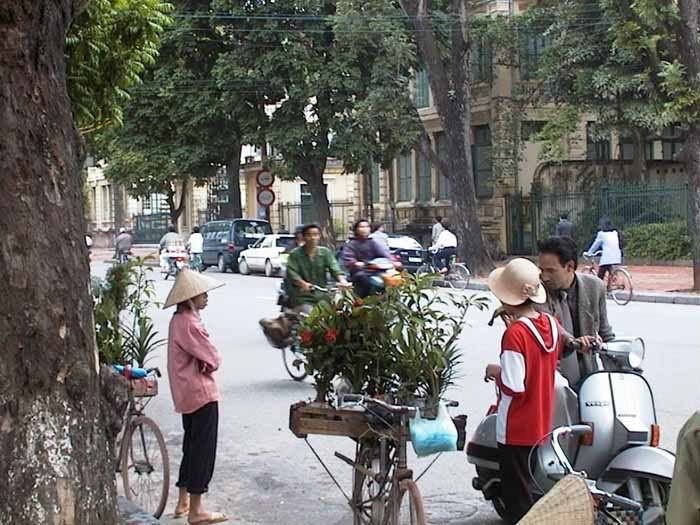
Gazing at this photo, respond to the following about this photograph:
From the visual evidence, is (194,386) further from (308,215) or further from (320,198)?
(308,215)

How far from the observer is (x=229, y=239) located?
3603cm

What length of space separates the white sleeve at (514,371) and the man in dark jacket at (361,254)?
26.9 feet

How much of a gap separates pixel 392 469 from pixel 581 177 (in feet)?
104

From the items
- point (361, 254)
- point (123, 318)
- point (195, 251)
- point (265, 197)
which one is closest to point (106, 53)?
point (123, 318)

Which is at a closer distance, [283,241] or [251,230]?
[283,241]

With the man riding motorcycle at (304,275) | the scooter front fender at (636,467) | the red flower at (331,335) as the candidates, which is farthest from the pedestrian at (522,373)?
the man riding motorcycle at (304,275)

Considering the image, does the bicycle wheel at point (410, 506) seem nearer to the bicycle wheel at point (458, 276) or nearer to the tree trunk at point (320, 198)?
the bicycle wheel at point (458, 276)

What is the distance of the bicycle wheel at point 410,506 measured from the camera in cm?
535

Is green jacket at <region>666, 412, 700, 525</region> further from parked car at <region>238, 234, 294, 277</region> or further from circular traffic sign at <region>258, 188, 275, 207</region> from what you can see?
circular traffic sign at <region>258, 188, 275, 207</region>

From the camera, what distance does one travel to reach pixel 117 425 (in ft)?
18.2

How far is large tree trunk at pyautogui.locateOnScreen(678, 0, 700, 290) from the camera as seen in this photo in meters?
20.9

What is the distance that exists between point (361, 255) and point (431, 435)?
8.29 meters

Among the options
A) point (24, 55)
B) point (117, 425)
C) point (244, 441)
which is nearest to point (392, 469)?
point (117, 425)

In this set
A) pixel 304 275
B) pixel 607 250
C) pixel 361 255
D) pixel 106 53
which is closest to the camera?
pixel 106 53
